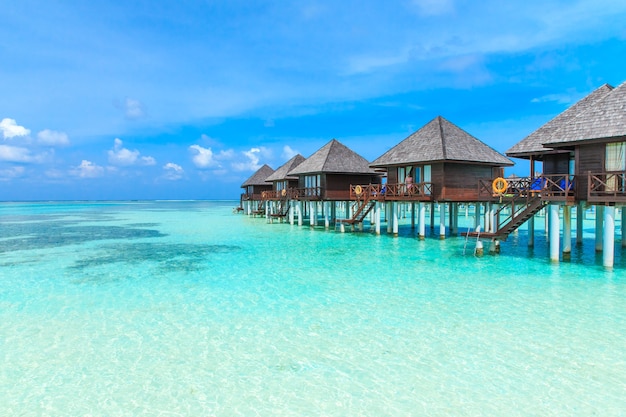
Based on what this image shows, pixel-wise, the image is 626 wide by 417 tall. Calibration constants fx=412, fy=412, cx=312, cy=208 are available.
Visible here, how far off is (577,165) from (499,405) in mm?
11654

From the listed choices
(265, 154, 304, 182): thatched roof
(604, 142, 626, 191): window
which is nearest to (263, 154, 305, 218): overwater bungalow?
(265, 154, 304, 182): thatched roof

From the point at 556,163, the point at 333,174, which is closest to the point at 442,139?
the point at 556,163

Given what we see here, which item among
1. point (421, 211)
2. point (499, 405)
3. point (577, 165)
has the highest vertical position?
point (577, 165)

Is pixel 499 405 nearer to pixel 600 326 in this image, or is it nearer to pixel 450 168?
pixel 600 326

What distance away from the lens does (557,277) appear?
Result: 12.7m

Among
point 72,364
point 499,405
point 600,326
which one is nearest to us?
point 499,405

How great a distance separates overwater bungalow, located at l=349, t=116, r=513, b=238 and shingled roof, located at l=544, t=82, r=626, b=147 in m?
6.60

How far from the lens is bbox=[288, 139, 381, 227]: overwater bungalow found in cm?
2989

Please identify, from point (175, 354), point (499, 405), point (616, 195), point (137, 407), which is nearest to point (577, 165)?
point (616, 195)

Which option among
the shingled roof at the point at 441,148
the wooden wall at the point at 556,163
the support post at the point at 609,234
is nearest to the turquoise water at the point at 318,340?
the support post at the point at 609,234

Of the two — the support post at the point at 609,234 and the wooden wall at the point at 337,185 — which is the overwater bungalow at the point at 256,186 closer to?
the wooden wall at the point at 337,185

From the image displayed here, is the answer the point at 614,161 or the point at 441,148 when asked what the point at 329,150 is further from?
A: the point at 614,161

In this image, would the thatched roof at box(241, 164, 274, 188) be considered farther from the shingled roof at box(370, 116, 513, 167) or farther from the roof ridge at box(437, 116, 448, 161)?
the roof ridge at box(437, 116, 448, 161)

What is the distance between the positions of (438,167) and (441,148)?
38.5 inches
